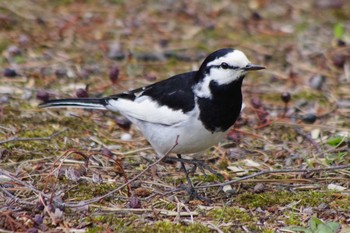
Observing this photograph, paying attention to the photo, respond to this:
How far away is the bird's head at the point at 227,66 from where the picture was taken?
4.45 meters

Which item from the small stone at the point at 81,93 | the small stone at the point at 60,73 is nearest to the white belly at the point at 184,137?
the small stone at the point at 81,93

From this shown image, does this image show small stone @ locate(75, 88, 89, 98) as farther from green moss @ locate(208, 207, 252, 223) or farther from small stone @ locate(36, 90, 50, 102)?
green moss @ locate(208, 207, 252, 223)

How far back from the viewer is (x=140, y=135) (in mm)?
5660

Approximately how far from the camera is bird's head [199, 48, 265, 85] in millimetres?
4449

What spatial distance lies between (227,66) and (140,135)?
4.65ft

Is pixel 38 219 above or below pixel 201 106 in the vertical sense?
below

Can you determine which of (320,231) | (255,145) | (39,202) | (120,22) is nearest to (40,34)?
(120,22)

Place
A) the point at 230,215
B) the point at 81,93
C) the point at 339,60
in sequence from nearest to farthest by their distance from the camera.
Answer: the point at 230,215
the point at 81,93
the point at 339,60

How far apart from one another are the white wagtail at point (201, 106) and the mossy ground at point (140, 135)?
1.10ft

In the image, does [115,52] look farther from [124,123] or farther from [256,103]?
[256,103]

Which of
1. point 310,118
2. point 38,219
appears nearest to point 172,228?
point 38,219

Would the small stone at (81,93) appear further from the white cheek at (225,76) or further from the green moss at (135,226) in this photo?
the green moss at (135,226)

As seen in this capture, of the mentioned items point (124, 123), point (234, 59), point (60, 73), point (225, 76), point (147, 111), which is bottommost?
point (60, 73)

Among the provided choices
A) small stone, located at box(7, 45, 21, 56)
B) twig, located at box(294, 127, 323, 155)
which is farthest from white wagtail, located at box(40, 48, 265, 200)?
small stone, located at box(7, 45, 21, 56)
